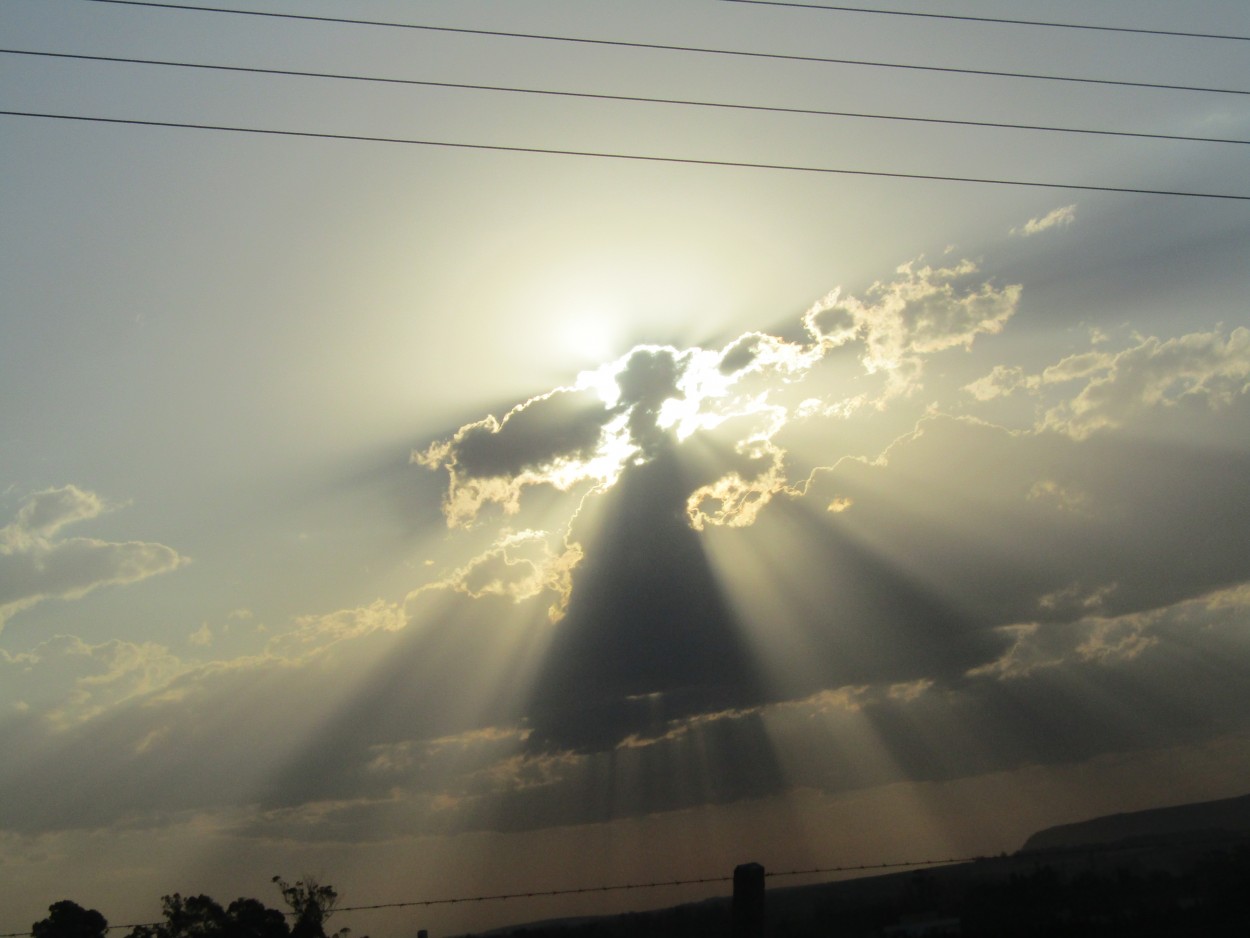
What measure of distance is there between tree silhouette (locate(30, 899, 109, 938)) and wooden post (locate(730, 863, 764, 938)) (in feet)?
286

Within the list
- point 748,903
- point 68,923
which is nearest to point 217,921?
point 68,923

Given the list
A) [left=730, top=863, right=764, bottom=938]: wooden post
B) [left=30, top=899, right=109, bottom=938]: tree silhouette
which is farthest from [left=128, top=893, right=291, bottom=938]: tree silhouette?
[left=730, top=863, right=764, bottom=938]: wooden post

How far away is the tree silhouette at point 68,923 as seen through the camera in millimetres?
87750

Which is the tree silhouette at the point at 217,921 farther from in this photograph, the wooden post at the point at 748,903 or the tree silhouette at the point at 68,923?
the wooden post at the point at 748,903

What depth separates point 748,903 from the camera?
52.0 feet

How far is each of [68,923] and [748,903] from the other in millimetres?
93974

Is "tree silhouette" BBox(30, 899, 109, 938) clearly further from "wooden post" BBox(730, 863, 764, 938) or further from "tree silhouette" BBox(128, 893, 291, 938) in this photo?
"wooden post" BBox(730, 863, 764, 938)

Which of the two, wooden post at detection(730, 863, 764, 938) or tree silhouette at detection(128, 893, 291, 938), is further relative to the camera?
tree silhouette at detection(128, 893, 291, 938)

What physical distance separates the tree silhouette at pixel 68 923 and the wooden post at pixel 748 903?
87259 millimetres

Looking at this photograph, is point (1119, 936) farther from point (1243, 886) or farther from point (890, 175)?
point (890, 175)

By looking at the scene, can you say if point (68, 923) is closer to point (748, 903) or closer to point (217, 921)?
point (217, 921)

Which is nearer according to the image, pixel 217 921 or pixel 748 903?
pixel 748 903

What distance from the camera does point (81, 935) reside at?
8656 cm

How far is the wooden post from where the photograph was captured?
51.8 feet
